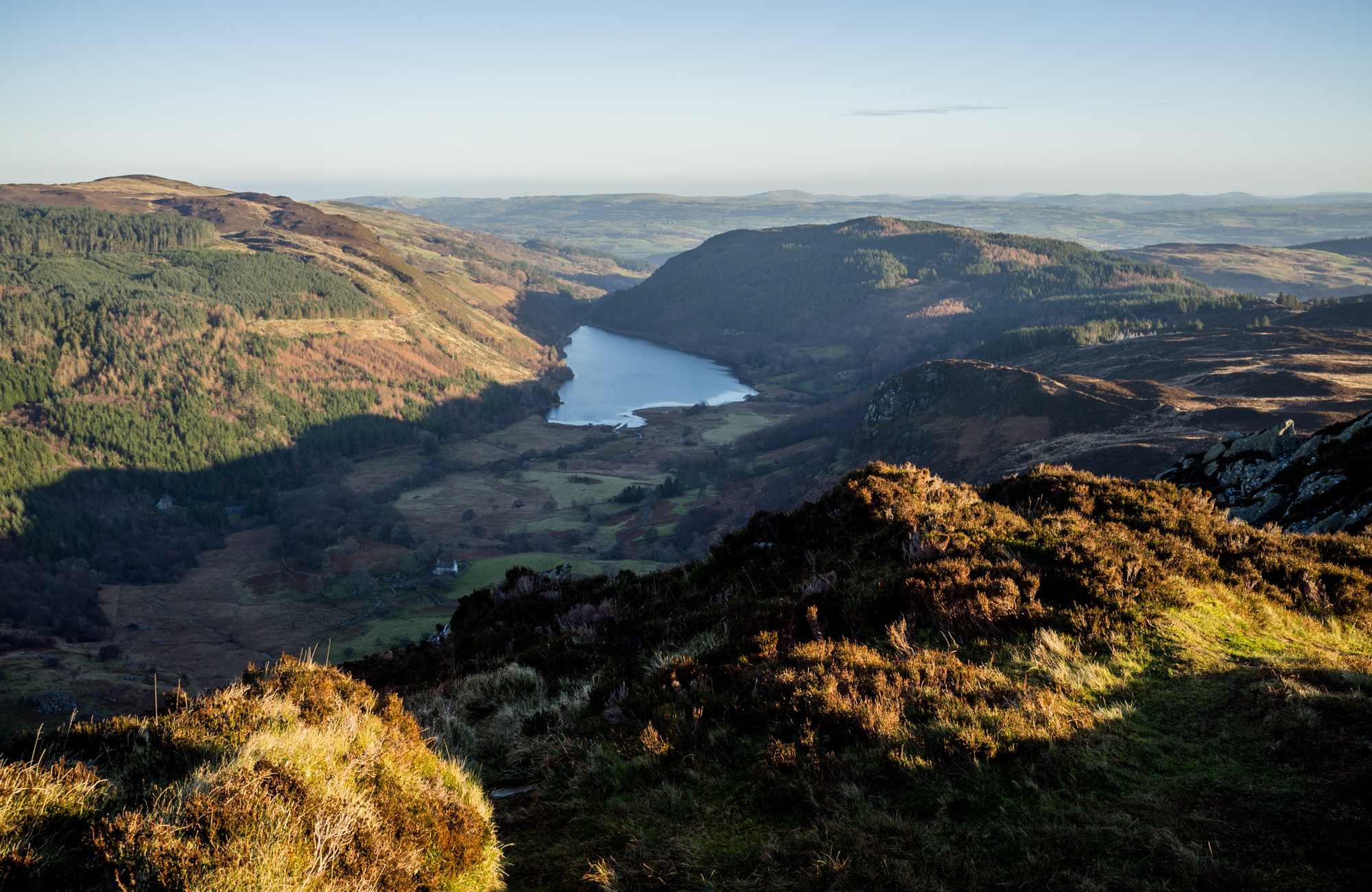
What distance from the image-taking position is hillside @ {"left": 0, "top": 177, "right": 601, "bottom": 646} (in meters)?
92.8

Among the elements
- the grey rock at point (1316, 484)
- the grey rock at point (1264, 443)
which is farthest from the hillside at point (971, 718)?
the grey rock at point (1264, 443)

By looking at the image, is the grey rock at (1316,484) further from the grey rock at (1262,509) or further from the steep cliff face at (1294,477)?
the grey rock at (1262,509)

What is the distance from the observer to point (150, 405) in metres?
126

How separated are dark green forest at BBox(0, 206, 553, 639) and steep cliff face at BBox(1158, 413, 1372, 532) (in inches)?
3582

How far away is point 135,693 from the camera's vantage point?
5019cm

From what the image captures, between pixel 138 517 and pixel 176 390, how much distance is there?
126ft

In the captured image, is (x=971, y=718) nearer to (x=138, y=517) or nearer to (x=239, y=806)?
(x=239, y=806)

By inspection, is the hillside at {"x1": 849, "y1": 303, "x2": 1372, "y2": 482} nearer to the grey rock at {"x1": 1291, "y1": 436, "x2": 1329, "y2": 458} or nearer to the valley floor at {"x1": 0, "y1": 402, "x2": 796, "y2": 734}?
the valley floor at {"x1": 0, "y1": 402, "x2": 796, "y2": 734}

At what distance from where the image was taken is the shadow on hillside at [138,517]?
7475 cm

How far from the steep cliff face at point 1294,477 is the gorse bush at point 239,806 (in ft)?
50.9

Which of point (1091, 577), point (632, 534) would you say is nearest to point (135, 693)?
point (632, 534)

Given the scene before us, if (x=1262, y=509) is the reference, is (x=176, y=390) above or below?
below

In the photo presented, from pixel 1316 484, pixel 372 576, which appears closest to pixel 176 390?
pixel 372 576

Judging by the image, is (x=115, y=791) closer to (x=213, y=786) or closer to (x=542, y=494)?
(x=213, y=786)
